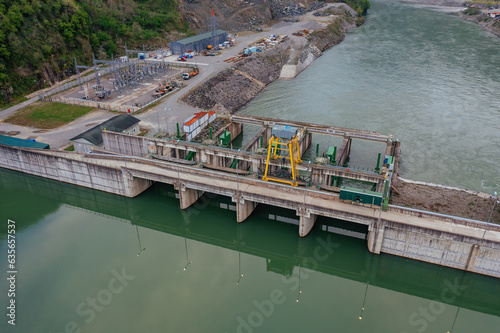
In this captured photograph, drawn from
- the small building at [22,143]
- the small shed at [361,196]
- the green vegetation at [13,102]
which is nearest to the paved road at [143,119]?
the green vegetation at [13,102]

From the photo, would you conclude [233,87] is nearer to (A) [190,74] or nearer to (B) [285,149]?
(A) [190,74]

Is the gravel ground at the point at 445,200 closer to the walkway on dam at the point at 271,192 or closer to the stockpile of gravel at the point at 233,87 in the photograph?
the walkway on dam at the point at 271,192

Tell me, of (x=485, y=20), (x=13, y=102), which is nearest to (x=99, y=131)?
(x=13, y=102)

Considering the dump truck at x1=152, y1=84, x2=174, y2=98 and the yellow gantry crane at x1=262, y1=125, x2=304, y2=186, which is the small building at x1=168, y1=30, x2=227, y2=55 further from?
the yellow gantry crane at x1=262, y1=125, x2=304, y2=186

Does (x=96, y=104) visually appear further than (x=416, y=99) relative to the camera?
No

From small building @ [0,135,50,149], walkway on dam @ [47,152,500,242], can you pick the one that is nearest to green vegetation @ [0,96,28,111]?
small building @ [0,135,50,149]
